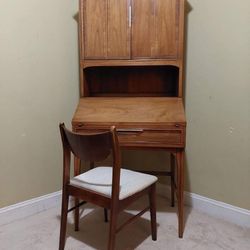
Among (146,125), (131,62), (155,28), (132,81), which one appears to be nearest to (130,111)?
(146,125)

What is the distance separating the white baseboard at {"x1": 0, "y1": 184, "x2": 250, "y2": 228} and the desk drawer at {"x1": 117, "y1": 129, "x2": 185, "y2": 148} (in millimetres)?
726

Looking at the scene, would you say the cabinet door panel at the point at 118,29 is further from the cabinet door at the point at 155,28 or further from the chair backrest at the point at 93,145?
the chair backrest at the point at 93,145

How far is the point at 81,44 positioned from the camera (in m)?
2.23

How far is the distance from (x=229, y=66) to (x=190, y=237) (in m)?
1.21

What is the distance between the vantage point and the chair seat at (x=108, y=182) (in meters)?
1.72

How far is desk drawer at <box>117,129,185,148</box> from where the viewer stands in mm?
1964

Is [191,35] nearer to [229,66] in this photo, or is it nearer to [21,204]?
[229,66]

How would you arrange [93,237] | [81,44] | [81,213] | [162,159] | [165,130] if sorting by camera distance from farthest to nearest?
1. [162,159]
2. [81,213]
3. [81,44]
4. [93,237]
5. [165,130]

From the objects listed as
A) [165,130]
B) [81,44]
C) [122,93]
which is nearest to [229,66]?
[165,130]

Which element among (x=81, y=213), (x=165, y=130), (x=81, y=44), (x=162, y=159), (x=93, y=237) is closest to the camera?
(x=165, y=130)

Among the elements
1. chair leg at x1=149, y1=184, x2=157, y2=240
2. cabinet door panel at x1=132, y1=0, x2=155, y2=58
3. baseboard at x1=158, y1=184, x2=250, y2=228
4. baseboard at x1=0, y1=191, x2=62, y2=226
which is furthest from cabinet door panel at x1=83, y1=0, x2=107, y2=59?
baseboard at x1=158, y1=184, x2=250, y2=228

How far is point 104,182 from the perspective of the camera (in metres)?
1.80

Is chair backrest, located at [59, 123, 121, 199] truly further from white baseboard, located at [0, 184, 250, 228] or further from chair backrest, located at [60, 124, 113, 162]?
white baseboard, located at [0, 184, 250, 228]

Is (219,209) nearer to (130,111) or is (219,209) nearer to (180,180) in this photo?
(180,180)
